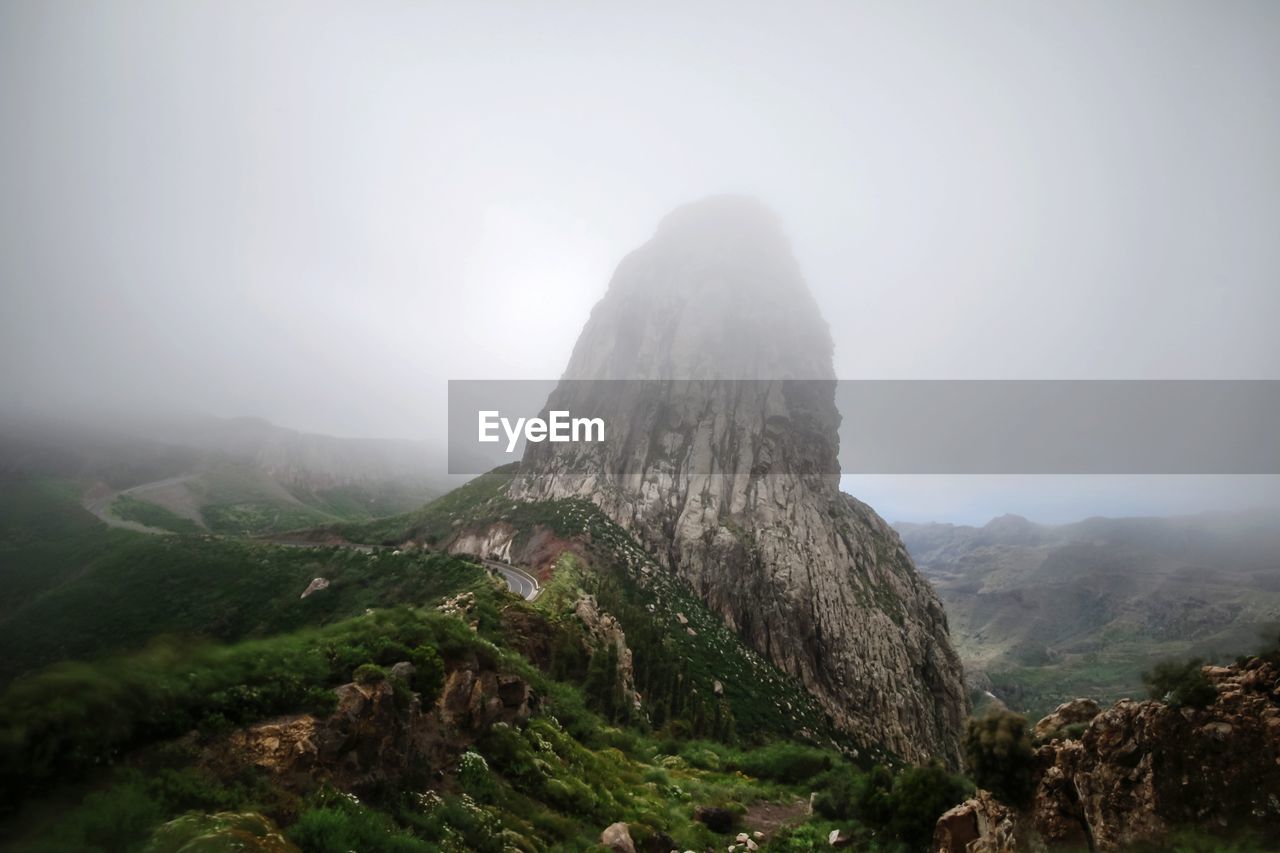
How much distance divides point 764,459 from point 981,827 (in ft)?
200

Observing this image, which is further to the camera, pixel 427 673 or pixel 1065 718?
pixel 427 673

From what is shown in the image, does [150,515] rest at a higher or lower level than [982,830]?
lower

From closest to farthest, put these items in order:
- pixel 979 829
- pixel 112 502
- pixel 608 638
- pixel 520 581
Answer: pixel 979 829 → pixel 608 638 → pixel 520 581 → pixel 112 502

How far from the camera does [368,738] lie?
10648 mm

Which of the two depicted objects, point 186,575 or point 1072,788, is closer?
point 1072,788

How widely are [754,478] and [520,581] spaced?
37.5 m

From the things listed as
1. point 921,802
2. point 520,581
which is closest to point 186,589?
point 520,581

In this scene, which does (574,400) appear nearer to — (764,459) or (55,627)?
(764,459)

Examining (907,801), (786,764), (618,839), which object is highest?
(618,839)

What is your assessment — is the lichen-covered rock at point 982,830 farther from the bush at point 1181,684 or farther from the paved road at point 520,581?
the paved road at point 520,581

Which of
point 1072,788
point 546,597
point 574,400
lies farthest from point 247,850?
point 574,400

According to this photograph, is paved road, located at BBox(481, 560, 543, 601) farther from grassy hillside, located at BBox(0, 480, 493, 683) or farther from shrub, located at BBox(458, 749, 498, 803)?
A: shrub, located at BBox(458, 749, 498, 803)

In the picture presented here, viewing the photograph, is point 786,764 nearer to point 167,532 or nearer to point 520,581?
point 520,581

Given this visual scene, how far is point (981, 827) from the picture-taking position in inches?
485
